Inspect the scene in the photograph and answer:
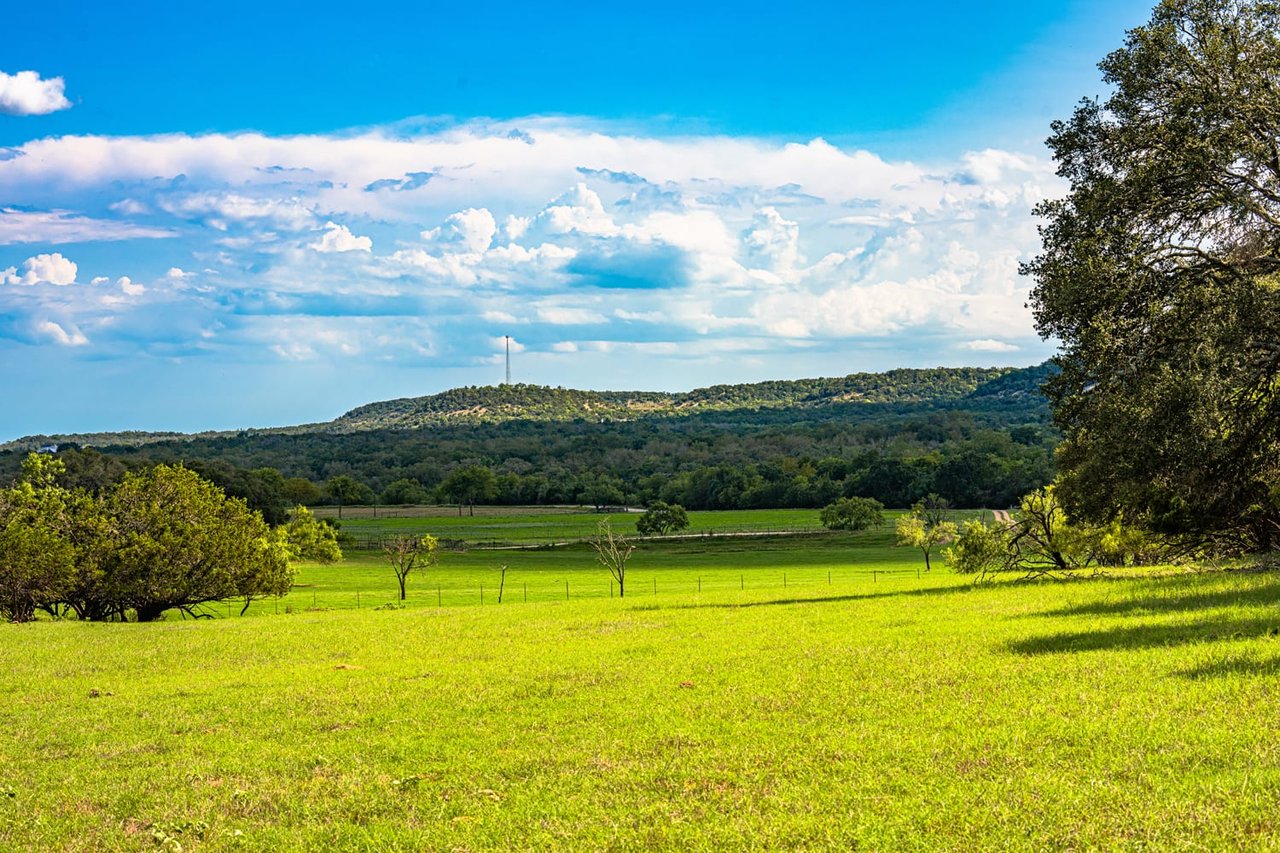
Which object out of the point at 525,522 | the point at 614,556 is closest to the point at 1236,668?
the point at 614,556

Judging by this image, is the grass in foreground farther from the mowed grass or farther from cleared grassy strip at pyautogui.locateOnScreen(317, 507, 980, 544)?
cleared grassy strip at pyautogui.locateOnScreen(317, 507, 980, 544)

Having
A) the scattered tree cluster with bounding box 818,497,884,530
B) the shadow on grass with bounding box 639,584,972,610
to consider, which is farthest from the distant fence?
the shadow on grass with bounding box 639,584,972,610

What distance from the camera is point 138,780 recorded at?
1402 centimetres

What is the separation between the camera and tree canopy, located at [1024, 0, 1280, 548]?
23.2 meters

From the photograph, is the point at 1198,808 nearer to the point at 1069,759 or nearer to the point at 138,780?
the point at 1069,759

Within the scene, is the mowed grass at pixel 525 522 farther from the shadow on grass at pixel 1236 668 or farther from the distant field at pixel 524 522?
the shadow on grass at pixel 1236 668

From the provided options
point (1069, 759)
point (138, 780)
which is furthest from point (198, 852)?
point (1069, 759)

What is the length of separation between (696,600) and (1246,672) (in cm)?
3153

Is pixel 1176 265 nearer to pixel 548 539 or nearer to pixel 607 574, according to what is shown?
pixel 607 574

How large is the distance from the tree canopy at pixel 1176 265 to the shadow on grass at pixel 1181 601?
2527 mm

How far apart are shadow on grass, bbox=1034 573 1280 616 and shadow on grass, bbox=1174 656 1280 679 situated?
24.1 ft

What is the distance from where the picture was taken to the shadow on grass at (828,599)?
1527 inches

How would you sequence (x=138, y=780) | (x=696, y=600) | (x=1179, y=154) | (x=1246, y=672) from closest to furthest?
(x=138, y=780), (x=1246, y=672), (x=1179, y=154), (x=696, y=600)

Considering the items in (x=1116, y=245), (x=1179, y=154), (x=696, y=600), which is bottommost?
(x=696, y=600)
